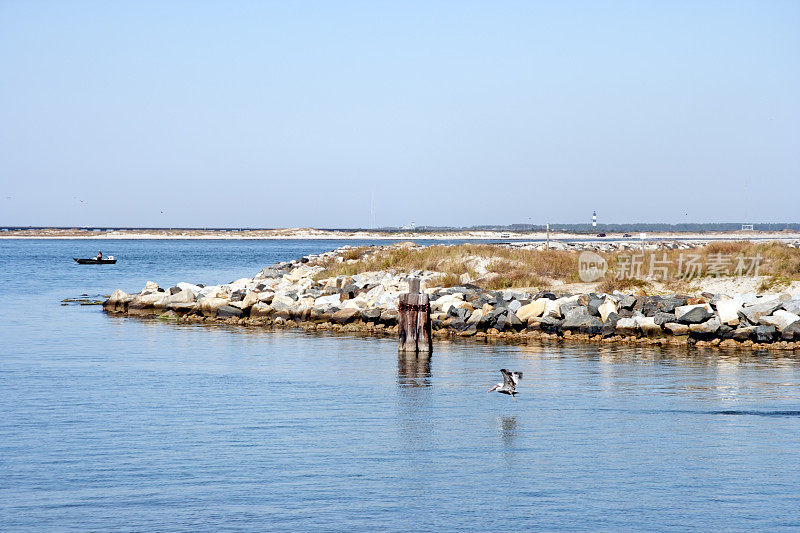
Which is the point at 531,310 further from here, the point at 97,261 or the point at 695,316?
the point at 97,261

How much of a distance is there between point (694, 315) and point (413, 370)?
31.4 feet

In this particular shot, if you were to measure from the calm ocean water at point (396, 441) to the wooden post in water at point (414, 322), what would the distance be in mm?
764

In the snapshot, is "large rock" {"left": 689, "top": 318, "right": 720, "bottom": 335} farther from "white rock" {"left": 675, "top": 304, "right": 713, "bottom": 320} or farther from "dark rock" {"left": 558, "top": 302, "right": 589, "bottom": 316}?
"dark rock" {"left": 558, "top": 302, "right": 589, "bottom": 316}

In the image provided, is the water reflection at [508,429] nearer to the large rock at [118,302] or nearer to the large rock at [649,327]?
the large rock at [649,327]

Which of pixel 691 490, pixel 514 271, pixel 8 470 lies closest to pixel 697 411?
pixel 691 490

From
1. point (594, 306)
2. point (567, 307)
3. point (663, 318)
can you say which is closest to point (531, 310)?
point (567, 307)

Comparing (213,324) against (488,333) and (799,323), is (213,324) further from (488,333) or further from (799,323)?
(799,323)

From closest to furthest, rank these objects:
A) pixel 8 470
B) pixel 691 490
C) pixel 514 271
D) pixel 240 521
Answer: pixel 240 521 < pixel 691 490 < pixel 8 470 < pixel 514 271

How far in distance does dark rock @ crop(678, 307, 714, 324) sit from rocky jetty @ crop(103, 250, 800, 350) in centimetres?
3

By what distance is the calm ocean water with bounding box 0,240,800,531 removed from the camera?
10.9 metres

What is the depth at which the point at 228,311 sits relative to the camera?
34.7 m

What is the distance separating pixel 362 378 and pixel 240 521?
10.1 meters

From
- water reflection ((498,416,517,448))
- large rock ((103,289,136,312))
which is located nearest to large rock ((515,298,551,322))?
water reflection ((498,416,517,448))

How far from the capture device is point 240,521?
10516 millimetres
